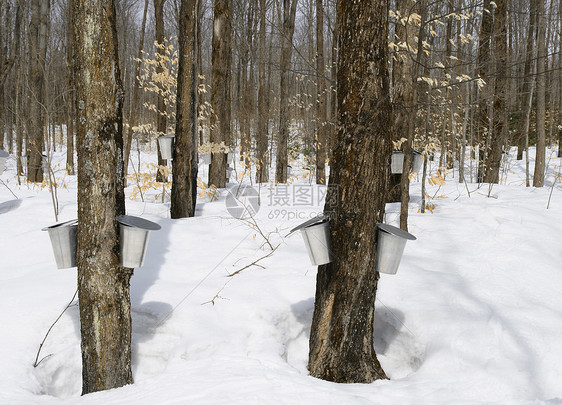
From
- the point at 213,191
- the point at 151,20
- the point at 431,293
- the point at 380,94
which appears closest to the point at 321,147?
the point at 213,191

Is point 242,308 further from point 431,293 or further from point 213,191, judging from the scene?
point 213,191

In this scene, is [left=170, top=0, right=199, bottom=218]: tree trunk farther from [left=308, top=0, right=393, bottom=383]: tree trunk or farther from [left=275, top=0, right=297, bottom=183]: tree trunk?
[left=275, top=0, right=297, bottom=183]: tree trunk

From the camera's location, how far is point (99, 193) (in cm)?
229

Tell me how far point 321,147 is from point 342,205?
25.7 feet

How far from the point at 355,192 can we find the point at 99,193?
4.78ft

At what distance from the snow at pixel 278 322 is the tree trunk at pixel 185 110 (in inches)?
27.5

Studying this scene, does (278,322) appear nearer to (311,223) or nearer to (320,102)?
(311,223)

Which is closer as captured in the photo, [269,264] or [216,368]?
[216,368]

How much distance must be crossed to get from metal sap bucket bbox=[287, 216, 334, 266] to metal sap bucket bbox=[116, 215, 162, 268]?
854 millimetres

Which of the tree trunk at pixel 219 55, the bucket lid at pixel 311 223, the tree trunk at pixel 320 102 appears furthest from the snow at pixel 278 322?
the tree trunk at pixel 320 102

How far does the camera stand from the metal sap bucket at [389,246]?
7.63 ft

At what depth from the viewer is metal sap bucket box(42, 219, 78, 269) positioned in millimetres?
2387

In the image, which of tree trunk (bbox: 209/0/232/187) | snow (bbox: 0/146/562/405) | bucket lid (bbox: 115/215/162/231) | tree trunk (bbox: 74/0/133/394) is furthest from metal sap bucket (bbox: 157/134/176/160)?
bucket lid (bbox: 115/215/162/231)

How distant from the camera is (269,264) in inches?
157
